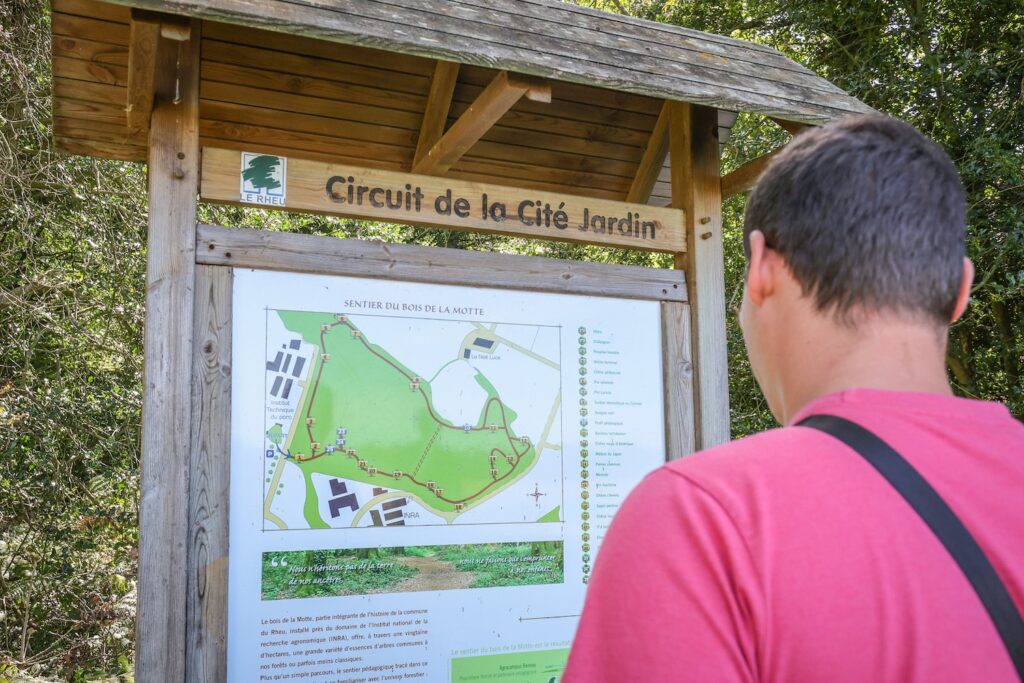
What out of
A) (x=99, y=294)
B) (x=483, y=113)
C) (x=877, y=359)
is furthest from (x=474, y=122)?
(x=99, y=294)

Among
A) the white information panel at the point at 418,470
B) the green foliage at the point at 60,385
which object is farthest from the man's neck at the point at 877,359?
the green foliage at the point at 60,385

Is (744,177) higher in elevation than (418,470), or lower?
higher

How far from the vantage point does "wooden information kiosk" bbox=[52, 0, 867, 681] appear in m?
2.78

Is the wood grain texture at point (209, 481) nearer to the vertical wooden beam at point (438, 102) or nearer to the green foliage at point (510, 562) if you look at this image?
the green foliage at point (510, 562)

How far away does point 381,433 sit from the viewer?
3084mm

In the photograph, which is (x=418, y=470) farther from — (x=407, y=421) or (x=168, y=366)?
(x=168, y=366)

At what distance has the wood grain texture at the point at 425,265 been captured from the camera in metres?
Result: 3.01

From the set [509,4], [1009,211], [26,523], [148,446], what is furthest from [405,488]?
[1009,211]

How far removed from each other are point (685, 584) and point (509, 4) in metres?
2.87

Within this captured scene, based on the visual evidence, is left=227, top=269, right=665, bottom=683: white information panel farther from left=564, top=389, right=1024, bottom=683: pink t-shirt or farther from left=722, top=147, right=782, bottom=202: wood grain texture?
left=564, top=389, right=1024, bottom=683: pink t-shirt

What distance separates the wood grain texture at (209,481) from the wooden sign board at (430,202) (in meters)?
0.36

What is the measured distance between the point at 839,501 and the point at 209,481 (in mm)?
2345

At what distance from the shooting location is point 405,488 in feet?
10.1

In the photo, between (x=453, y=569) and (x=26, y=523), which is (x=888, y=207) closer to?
(x=453, y=569)
